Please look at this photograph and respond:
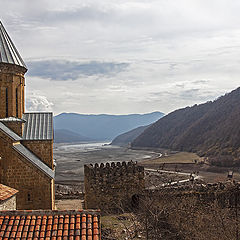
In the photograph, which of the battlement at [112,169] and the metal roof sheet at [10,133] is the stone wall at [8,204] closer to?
the metal roof sheet at [10,133]

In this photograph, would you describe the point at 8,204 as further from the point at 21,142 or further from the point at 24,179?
the point at 21,142

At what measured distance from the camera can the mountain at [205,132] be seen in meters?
55.3

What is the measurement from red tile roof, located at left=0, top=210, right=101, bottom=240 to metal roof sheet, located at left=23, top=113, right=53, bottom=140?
933cm

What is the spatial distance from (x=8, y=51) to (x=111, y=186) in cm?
977

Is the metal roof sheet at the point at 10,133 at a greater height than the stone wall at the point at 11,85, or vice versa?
the stone wall at the point at 11,85

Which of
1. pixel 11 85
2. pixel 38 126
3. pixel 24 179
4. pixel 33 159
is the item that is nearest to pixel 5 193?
pixel 24 179

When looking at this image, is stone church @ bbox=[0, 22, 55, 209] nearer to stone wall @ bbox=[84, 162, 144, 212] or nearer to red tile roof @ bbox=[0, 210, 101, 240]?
stone wall @ bbox=[84, 162, 144, 212]

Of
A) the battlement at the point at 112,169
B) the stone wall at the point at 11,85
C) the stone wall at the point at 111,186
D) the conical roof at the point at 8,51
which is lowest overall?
the stone wall at the point at 111,186

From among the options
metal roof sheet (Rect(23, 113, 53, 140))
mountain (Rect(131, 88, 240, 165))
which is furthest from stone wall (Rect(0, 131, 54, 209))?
mountain (Rect(131, 88, 240, 165))

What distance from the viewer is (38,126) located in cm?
1733

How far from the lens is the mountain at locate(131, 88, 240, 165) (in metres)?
55.3

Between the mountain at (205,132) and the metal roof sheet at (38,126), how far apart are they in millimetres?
34676

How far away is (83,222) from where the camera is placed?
716 centimetres

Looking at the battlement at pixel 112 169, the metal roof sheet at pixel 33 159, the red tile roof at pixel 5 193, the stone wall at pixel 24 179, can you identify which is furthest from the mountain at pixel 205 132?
the red tile roof at pixel 5 193
